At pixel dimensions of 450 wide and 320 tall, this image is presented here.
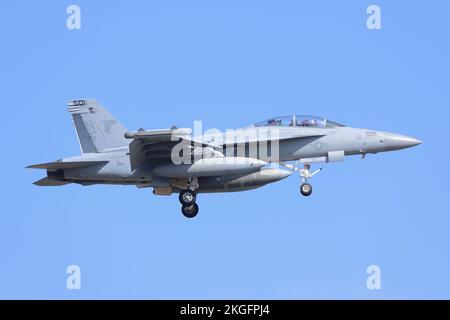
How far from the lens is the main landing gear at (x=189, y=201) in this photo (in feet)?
97.2

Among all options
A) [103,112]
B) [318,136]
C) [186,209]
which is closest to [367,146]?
[318,136]

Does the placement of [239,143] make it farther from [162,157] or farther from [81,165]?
[81,165]

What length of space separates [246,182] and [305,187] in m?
1.96

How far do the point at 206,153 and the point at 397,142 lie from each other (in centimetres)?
585

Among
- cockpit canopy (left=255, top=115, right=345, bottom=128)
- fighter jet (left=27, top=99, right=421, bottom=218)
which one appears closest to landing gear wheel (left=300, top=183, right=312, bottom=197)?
fighter jet (left=27, top=99, right=421, bottom=218)

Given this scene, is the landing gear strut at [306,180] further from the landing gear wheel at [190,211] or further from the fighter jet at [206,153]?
the landing gear wheel at [190,211]

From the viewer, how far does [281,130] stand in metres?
30.2

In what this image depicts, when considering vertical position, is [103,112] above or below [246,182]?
above

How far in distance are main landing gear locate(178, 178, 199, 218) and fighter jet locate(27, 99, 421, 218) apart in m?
0.02

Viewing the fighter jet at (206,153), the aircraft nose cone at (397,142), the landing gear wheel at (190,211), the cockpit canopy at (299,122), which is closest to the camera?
the fighter jet at (206,153)

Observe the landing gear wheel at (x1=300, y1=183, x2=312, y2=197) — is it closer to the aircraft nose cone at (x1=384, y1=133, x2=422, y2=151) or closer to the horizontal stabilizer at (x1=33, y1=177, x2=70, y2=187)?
the aircraft nose cone at (x1=384, y1=133, x2=422, y2=151)

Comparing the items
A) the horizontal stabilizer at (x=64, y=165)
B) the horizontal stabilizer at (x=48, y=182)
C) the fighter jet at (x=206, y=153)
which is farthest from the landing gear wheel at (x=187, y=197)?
the horizontal stabilizer at (x=48, y=182)

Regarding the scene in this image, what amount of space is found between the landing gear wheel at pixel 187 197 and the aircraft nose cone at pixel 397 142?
6.04 metres

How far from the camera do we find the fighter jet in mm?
→ 28969
